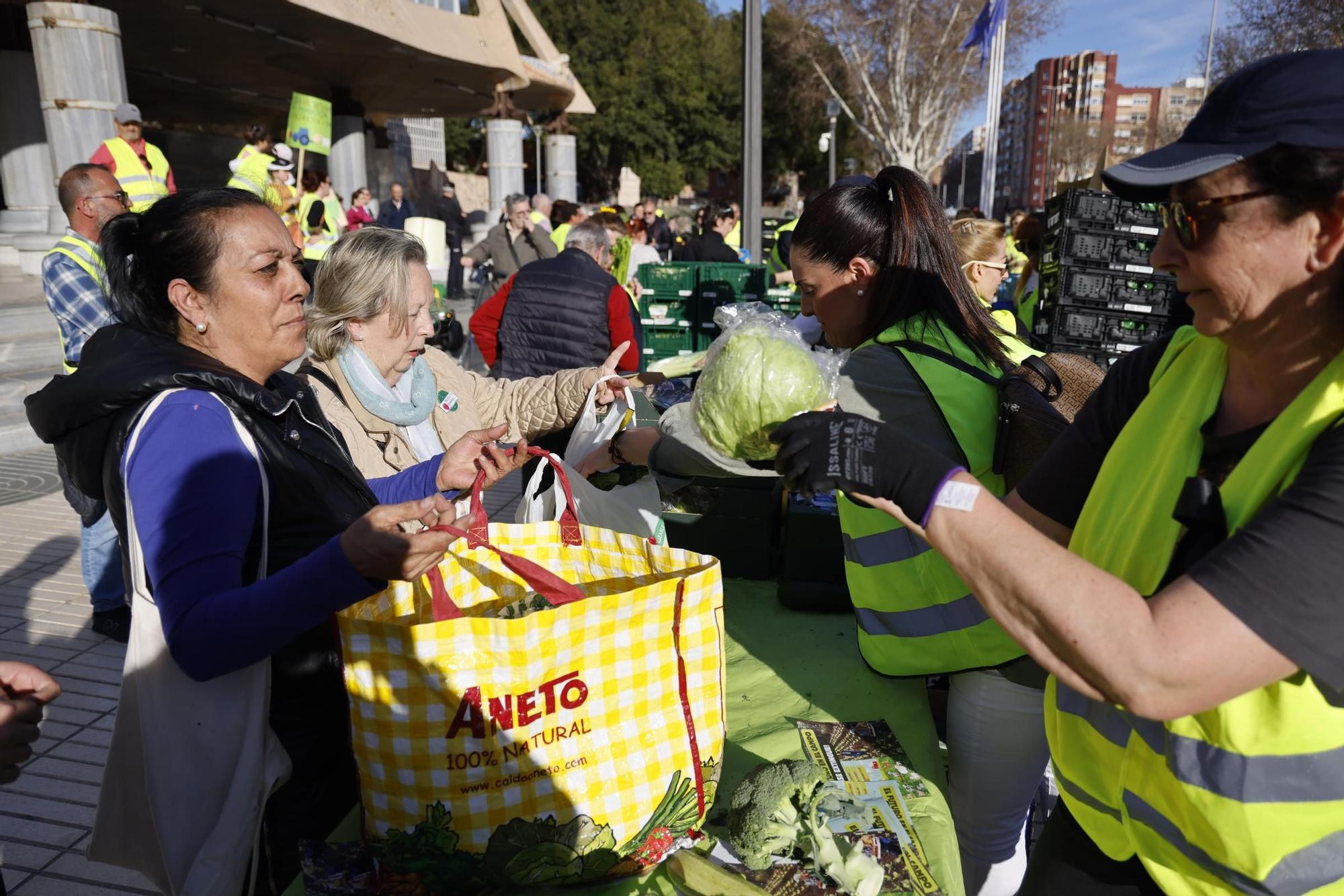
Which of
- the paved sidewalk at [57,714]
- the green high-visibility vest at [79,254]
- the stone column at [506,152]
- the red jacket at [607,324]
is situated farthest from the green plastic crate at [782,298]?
the stone column at [506,152]

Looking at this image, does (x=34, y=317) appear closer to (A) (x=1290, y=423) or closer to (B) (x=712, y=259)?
(B) (x=712, y=259)

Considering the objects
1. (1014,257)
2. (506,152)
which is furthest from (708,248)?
(506,152)

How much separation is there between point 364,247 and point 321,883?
1808mm

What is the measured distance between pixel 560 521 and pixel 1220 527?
119 cm

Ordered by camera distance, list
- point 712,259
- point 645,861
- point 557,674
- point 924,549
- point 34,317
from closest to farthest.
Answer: point 557,674 < point 645,861 < point 924,549 < point 34,317 < point 712,259

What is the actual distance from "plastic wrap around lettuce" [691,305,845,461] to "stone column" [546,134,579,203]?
66.1 feet

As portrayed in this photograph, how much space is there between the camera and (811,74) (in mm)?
37938

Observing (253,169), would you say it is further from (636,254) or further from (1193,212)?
(1193,212)

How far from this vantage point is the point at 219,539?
1493 millimetres

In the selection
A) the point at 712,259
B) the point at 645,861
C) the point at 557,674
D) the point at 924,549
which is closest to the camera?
the point at 557,674

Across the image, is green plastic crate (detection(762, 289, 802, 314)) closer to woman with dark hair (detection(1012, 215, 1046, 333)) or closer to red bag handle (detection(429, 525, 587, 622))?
woman with dark hair (detection(1012, 215, 1046, 333))

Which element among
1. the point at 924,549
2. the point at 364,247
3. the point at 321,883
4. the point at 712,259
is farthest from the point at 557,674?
the point at 712,259

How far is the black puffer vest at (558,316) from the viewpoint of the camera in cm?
532

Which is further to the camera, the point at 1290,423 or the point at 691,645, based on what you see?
the point at 691,645
